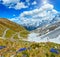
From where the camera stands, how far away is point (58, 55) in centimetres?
5238

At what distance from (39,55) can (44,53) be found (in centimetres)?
203

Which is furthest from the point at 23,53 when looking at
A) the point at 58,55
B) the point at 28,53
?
the point at 58,55

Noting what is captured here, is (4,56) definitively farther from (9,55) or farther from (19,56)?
(19,56)

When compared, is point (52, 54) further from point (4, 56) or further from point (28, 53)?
point (4, 56)

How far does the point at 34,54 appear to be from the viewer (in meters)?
55.2

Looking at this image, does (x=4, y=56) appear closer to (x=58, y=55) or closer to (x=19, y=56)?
(x=19, y=56)

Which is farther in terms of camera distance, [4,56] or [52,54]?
[4,56]

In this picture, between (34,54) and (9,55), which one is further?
(9,55)

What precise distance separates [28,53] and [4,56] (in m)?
7.83

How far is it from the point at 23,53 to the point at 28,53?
1467 millimetres

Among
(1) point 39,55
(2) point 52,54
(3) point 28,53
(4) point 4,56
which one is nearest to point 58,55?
(2) point 52,54

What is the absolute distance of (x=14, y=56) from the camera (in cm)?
5397

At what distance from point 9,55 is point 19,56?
23.7ft

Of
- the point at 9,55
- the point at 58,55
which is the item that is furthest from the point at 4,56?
the point at 58,55
